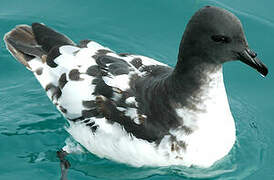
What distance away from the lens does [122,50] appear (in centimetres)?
805

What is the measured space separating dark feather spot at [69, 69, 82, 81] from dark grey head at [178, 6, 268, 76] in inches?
53.6

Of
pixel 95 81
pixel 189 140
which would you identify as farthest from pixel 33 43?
pixel 189 140

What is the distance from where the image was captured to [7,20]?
8.19 m

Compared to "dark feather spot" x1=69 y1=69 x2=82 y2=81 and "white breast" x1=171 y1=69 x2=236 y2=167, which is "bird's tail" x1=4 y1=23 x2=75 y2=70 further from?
"white breast" x1=171 y1=69 x2=236 y2=167

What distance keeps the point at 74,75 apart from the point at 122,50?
2277mm

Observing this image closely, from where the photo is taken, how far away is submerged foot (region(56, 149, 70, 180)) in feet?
19.4

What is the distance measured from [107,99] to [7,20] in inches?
132

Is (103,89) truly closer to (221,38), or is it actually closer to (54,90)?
(54,90)

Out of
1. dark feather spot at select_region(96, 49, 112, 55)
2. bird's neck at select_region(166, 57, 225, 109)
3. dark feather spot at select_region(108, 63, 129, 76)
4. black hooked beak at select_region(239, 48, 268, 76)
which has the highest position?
black hooked beak at select_region(239, 48, 268, 76)

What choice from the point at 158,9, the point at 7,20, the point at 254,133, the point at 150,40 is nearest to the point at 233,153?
the point at 254,133

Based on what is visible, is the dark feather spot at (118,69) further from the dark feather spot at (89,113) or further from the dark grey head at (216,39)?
the dark grey head at (216,39)

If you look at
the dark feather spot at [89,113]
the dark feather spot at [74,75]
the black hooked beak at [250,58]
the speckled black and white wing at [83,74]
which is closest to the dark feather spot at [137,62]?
the speckled black and white wing at [83,74]

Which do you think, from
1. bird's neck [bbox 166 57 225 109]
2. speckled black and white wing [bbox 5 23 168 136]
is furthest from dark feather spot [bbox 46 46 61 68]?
bird's neck [bbox 166 57 225 109]

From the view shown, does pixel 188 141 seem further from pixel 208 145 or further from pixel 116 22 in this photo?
pixel 116 22
